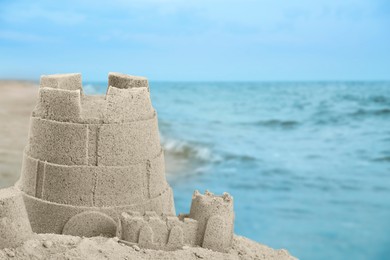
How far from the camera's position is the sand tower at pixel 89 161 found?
5.43 meters

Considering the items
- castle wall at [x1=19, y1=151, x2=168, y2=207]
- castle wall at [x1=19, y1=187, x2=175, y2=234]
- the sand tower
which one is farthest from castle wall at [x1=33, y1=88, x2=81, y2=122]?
castle wall at [x1=19, y1=187, x2=175, y2=234]

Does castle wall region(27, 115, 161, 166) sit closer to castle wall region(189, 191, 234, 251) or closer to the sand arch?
the sand arch

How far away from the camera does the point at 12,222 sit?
5.02 metres

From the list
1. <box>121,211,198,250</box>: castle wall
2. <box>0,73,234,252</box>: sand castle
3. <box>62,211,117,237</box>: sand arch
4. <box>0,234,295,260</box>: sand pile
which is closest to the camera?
<box>0,234,295,260</box>: sand pile

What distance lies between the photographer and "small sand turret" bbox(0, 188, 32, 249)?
4.99m

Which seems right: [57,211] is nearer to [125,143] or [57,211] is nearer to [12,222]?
[12,222]

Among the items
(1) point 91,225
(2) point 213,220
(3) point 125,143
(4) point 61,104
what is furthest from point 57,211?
(2) point 213,220

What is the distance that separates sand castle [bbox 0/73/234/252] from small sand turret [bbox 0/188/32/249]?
76mm

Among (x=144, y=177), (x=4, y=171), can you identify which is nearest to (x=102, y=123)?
(x=144, y=177)

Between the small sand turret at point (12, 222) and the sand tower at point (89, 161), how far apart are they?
1.69 ft

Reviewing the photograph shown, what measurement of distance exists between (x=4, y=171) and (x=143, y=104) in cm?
782

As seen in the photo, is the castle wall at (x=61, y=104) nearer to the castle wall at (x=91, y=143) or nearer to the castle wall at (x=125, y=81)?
the castle wall at (x=91, y=143)

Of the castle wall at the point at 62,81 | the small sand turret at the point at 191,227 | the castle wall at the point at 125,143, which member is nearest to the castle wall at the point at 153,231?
the small sand turret at the point at 191,227

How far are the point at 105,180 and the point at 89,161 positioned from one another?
0.84 ft
